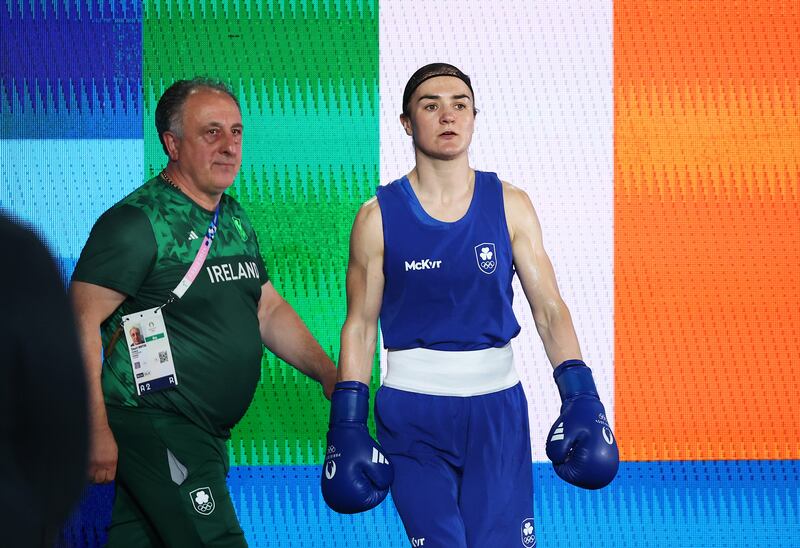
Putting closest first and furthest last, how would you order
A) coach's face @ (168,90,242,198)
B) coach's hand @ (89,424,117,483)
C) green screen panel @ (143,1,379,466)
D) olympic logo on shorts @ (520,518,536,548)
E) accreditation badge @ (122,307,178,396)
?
coach's hand @ (89,424,117,483) → olympic logo on shorts @ (520,518,536,548) → accreditation badge @ (122,307,178,396) → coach's face @ (168,90,242,198) → green screen panel @ (143,1,379,466)

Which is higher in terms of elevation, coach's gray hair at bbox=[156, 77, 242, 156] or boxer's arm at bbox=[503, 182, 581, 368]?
coach's gray hair at bbox=[156, 77, 242, 156]

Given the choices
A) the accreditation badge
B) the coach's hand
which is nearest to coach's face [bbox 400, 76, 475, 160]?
the accreditation badge

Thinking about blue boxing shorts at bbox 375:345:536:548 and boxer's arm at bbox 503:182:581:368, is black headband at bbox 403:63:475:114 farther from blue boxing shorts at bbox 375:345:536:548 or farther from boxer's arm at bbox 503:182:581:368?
blue boxing shorts at bbox 375:345:536:548

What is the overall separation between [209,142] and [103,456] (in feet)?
3.41

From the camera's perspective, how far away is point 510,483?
9.80ft

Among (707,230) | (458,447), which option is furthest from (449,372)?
(707,230)

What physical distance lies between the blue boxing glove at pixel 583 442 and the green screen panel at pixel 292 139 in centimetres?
161

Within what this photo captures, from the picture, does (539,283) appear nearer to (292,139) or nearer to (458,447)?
(458,447)

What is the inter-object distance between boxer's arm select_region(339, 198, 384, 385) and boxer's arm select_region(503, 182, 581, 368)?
0.39m

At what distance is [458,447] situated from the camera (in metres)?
3.01

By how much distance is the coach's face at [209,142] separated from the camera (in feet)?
10.9

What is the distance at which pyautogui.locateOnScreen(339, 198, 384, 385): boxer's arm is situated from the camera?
317 centimetres

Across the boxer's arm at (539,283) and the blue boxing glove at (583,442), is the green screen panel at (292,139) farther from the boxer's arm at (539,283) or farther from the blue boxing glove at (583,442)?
the blue boxing glove at (583,442)

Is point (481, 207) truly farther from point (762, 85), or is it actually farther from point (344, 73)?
point (762, 85)
